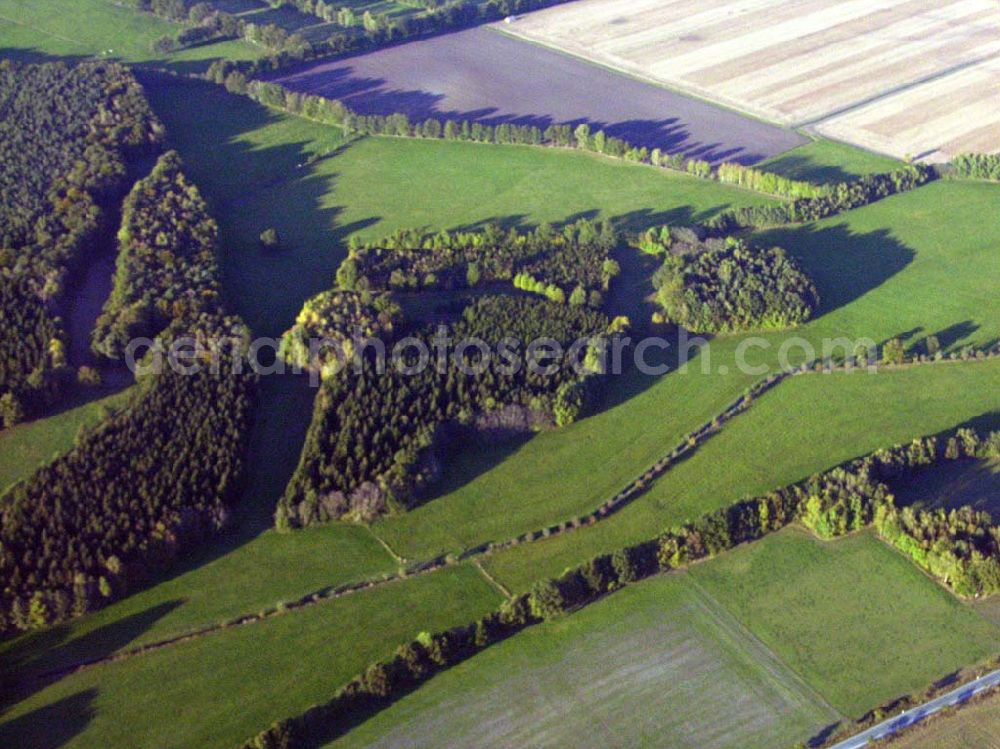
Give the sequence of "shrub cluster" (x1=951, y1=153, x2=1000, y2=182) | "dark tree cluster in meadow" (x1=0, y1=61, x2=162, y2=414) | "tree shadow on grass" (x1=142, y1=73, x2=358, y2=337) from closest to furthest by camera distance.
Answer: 1. "dark tree cluster in meadow" (x1=0, y1=61, x2=162, y2=414)
2. "tree shadow on grass" (x1=142, y1=73, x2=358, y2=337)
3. "shrub cluster" (x1=951, y1=153, x2=1000, y2=182)

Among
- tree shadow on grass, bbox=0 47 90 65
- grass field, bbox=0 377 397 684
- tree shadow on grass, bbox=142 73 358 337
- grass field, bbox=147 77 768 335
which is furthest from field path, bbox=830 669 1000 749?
tree shadow on grass, bbox=0 47 90 65

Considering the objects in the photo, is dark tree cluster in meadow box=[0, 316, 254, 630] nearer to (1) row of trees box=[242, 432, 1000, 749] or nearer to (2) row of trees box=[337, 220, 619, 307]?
(1) row of trees box=[242, 432, 1000, 749]

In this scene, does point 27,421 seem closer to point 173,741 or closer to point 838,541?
point 173,741

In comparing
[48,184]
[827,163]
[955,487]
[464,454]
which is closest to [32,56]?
[48,184]

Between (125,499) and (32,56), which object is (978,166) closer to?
(125,499)

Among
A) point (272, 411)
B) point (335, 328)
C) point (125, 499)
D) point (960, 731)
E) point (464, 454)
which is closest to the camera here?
point (960, 731)

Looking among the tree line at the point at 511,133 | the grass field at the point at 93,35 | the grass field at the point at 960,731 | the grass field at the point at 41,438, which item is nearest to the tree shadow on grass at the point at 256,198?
the tree line at the point at 511,133

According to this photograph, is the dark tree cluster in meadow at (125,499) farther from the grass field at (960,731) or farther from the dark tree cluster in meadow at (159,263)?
the grass field at (960,731)
